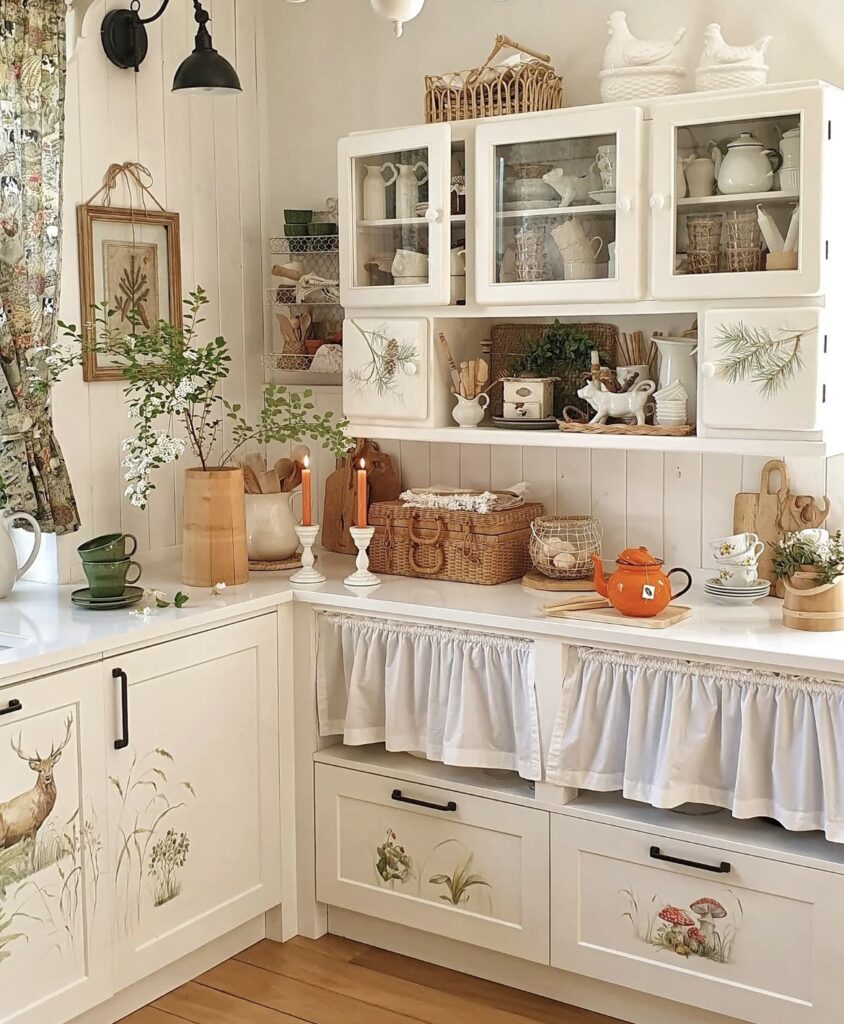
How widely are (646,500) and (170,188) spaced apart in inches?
59.2

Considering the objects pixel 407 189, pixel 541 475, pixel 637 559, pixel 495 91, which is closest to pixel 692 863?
pixel 637 559

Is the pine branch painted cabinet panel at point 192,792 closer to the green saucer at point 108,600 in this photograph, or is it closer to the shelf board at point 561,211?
the green saucer at point 108,600

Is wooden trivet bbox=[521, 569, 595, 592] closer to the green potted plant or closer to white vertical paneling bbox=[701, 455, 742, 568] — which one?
white vertical paneling bbox=[701, 455, 742, 568]

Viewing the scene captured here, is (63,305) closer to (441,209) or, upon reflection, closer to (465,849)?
(441,209)

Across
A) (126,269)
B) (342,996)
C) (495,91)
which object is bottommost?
(342,996)

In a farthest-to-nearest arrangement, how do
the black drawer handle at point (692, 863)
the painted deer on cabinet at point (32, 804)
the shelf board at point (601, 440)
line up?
the shelf board at point (601, 440), the black drawer handle at point (692, 863), the painted deer on cabinet at point (32, 804)

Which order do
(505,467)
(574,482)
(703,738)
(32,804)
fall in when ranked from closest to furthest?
(32,804) → (703,738) → (574,482) → (505,467)

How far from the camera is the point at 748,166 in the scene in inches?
104

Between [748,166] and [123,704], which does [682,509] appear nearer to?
[748,166]

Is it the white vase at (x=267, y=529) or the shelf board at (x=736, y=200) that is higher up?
the shelf board at (x=736, y=200)

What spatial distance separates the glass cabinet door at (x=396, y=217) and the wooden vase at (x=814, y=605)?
42.0 inches

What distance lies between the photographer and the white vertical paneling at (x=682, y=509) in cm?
311

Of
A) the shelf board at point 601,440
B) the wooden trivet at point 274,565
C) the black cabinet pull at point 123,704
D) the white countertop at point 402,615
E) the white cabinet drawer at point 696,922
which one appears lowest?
the white cabinet drawer at point 696,922

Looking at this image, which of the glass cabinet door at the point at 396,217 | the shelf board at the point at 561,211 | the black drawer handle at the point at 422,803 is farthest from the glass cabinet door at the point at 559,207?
the black drawer handle at the point at 422,803
